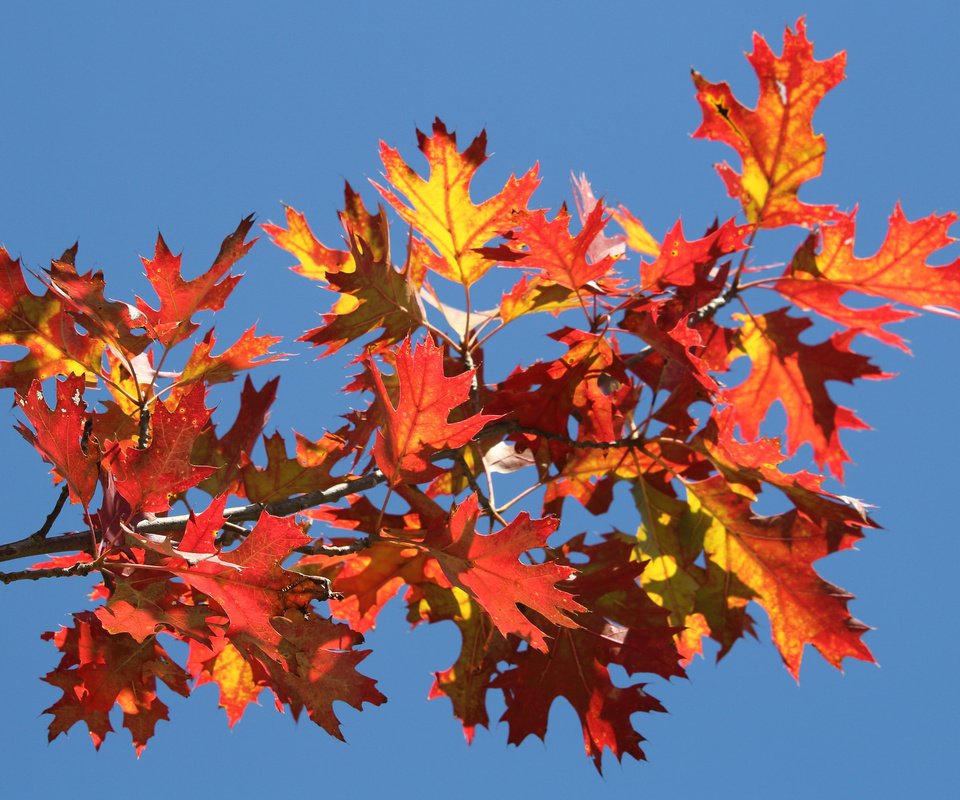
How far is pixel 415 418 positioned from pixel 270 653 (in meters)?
0.39

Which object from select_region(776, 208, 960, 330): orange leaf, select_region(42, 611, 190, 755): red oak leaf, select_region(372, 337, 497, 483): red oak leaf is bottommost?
select_region(42, 611, 190, 755): red oak leaf

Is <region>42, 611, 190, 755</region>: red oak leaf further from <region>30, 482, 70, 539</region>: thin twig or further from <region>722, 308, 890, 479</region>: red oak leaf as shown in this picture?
<region>722, 308, 890, 479</region>: red oak leaf

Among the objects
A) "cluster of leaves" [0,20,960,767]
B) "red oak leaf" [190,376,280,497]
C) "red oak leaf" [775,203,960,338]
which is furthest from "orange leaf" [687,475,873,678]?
"red oak leaf" [190,376,280,497]

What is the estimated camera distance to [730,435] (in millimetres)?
2014

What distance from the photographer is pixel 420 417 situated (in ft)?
5.33

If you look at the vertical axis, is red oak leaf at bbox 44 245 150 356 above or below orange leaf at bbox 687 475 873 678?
above

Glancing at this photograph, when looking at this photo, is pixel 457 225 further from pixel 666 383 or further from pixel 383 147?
pixel 666 383

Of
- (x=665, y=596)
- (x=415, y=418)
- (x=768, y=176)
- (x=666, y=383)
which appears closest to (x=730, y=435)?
(x=666, y=383)

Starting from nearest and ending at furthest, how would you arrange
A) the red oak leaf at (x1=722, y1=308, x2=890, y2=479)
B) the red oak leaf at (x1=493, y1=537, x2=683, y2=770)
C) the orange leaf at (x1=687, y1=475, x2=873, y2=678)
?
the red oak leaf at (x1=493, y1=537, x2=683, y2=770) → the orange leaf at (x1=687, y1=475, x2=873, y2=678) → the red oak leaf at (x1=722, y1=308, x2=890, y2=479)

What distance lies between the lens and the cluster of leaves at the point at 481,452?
1.57 meters

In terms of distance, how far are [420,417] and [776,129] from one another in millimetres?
1016

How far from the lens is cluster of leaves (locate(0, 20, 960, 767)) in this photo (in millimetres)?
1574

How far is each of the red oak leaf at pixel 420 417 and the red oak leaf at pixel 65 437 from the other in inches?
16.3

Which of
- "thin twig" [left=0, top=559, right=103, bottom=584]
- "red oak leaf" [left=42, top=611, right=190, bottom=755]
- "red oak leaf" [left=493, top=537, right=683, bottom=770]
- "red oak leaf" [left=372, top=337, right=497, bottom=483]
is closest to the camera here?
"thin twig" [left=0, top=559, right=103, bottom=584]
